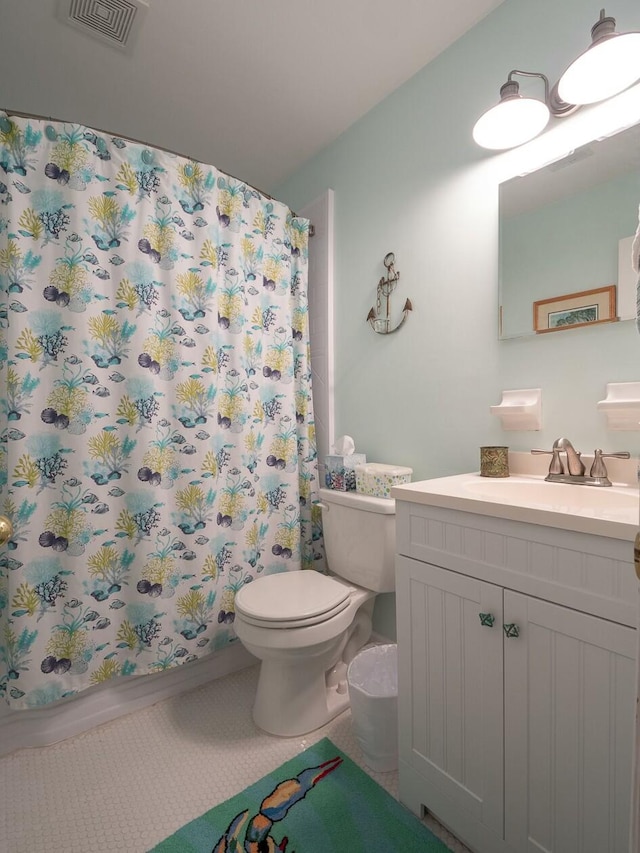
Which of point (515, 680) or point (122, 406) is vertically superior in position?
point (122, 406)

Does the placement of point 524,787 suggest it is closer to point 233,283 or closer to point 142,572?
point 142,572

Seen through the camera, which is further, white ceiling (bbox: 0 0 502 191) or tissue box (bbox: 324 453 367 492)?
tissue box (bbox: 324 453 367 492)

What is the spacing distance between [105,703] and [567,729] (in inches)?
60.5

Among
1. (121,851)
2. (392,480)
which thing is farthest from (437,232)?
(121,851)

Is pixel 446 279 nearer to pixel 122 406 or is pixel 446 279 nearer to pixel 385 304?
pixel 385 304

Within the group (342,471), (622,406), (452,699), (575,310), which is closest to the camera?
(452,699)

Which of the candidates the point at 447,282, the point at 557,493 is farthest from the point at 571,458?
the point at 447,282

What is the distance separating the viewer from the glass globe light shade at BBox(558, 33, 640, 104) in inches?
42.1

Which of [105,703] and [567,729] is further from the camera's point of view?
[105,703]

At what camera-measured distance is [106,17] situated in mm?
1492

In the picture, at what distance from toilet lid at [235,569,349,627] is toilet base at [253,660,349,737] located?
0.67 ft

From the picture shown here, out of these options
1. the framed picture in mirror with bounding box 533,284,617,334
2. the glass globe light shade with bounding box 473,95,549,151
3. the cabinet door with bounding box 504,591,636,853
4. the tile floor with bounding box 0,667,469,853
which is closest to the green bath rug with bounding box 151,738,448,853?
the tile floor with bounding box 0,667,469,853

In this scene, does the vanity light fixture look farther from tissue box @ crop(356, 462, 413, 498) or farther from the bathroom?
tissue box @ crop(356, 462, 413, 498)

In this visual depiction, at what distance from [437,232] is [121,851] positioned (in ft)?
7.02
